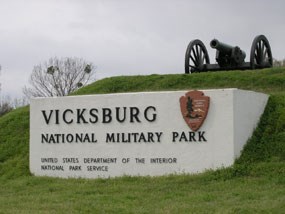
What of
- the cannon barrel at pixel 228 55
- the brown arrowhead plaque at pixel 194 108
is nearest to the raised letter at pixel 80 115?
the brown arrowhead plaque at pixel 194 108

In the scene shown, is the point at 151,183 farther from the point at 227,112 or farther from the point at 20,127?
the point at 20,127

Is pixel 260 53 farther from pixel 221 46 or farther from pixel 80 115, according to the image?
pixel 80 115

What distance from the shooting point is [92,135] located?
43.3ft

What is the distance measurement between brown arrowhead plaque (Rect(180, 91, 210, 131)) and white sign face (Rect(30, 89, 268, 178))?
20mm

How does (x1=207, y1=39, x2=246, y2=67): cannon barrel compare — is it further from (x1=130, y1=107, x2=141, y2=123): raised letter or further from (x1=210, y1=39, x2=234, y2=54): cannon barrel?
(x1=130, y1=107, x2=141, y2=123): raised letter

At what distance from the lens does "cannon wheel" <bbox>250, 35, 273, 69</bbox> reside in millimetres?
19483

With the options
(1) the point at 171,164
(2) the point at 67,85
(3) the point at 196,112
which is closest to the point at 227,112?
(3) the point at 196,112

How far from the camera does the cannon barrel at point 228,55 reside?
19.4 metres

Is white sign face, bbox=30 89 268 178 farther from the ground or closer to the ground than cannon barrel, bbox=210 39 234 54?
closer to the ground

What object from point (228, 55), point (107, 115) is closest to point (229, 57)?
point (228, 55)

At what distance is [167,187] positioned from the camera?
36.1ft

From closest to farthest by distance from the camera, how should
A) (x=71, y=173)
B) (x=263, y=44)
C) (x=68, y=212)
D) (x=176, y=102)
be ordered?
1. (x=68, y=212)
2. (x=176, y=102)
3. (x=71, y=173)
4. (x=263, y=44)

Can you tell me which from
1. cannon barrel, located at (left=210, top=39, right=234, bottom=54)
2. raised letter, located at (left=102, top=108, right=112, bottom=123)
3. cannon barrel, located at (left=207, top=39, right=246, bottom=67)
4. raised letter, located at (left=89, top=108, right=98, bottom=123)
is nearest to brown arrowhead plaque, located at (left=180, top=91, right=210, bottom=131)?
raised letter, located at (left=102, top=108, right=112, bottom=123)

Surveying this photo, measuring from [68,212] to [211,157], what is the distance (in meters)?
3.89
